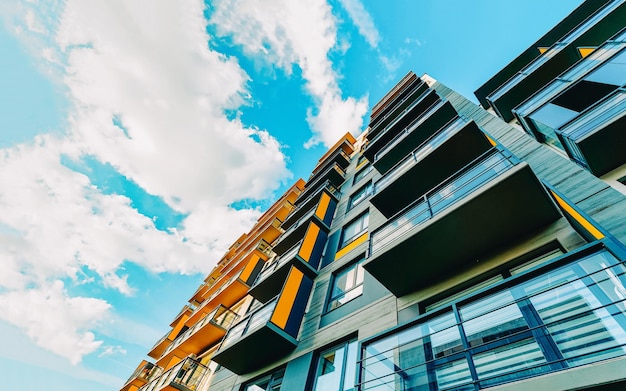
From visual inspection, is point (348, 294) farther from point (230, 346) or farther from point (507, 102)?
point (507, 102)

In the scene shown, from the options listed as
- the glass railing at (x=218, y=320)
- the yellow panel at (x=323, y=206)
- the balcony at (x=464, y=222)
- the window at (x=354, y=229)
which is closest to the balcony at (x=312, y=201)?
the yellow panel at (x=323, y=206)

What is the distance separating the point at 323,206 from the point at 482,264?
10.4 m

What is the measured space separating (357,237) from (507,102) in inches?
310

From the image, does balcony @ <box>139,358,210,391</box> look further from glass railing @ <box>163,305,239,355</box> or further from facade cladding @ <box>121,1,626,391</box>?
glass railing @ <box>163,305,239,355</box>

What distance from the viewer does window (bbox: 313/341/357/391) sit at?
7195mm

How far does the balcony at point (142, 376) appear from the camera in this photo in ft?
77.0

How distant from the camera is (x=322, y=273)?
12.1 metres

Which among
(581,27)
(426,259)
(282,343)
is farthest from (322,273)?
(581,27)

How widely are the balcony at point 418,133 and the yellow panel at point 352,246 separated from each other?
4422 mm

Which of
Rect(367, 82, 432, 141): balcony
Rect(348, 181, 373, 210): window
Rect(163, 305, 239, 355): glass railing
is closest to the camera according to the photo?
Rect(348, 181, 373, 210): window

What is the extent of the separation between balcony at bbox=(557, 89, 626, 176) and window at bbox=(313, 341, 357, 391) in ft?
23.0

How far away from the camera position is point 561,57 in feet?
33.6

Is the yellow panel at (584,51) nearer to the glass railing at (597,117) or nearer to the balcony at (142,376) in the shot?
the glass railing at (597,117)

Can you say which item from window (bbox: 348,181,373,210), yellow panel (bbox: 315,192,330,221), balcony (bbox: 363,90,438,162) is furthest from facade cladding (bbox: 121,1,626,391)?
balcony (bbox: 363,90,438,162)
